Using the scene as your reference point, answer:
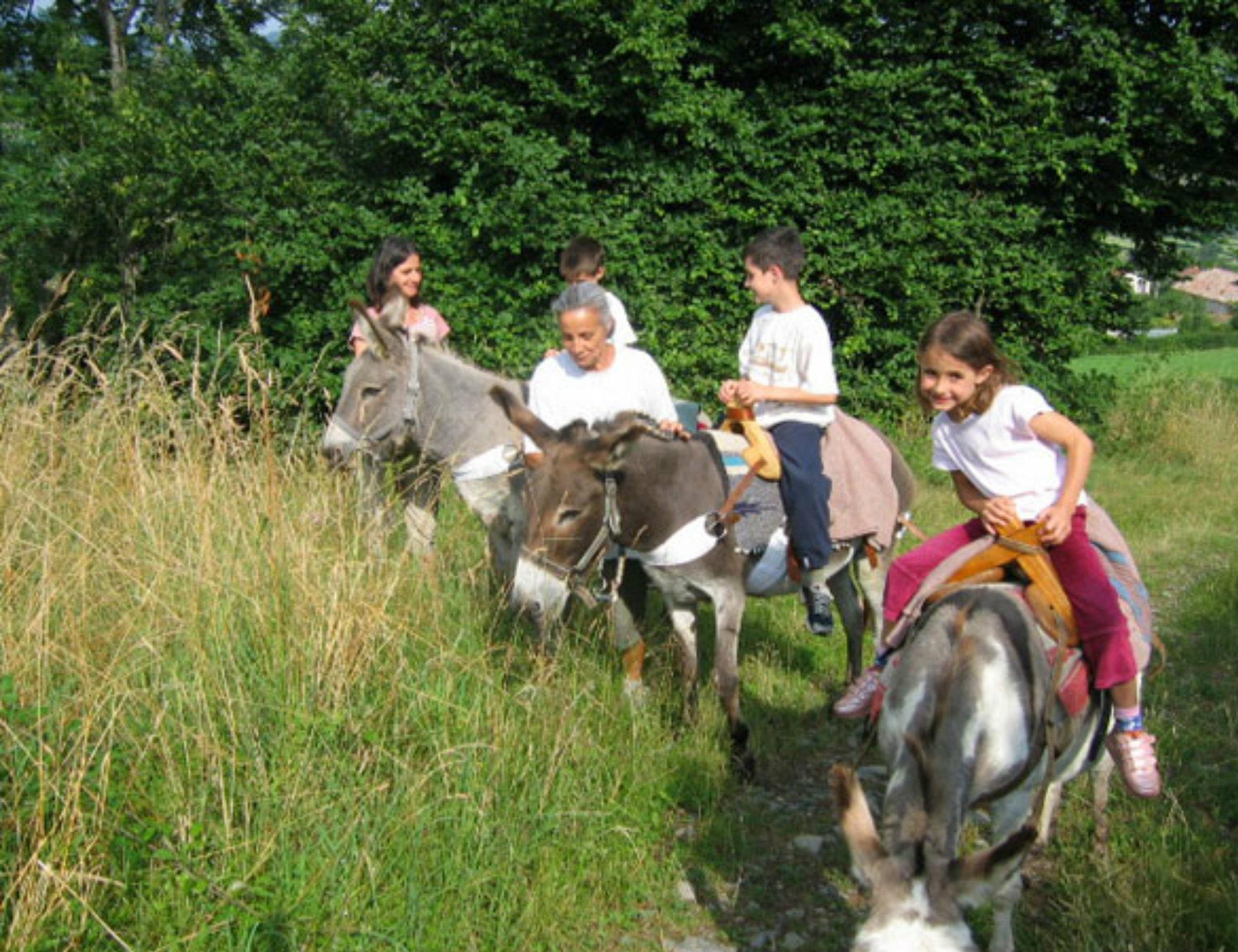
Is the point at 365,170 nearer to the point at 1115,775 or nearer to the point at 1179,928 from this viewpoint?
the point at 1115,775

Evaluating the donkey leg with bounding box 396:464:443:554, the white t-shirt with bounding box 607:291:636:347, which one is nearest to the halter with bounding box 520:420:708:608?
the donkey leg with bounding box 396:464:443:554

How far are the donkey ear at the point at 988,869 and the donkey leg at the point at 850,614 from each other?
10.9 feet

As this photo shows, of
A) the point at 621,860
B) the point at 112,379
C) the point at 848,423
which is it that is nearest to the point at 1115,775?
the point at 848,423

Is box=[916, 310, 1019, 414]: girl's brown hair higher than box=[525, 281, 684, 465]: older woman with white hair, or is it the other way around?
box=[916, 310, 1019, 414]: girl's brown hair

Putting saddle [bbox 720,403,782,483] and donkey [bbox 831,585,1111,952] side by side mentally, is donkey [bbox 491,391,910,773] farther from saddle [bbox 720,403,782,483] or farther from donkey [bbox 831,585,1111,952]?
donkey [bbox 831,585,1111,952]

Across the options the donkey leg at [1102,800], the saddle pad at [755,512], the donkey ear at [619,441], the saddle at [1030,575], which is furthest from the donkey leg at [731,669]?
the donkey leg at [1102,800]

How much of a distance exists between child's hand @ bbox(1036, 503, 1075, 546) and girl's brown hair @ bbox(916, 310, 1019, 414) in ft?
1.47

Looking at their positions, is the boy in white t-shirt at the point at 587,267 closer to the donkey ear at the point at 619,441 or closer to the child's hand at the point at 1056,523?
the donkey ear at the point at 619,441

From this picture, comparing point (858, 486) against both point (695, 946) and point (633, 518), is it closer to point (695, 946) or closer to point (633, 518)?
point (633, 518)

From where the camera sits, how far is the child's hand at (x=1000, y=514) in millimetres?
3320

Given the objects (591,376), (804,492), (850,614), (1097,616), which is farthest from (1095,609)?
(850,614)

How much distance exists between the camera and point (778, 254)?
Result: 4664 millimetres

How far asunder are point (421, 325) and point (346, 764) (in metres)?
3.29

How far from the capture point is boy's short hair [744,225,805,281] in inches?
184
